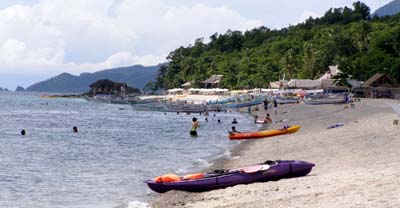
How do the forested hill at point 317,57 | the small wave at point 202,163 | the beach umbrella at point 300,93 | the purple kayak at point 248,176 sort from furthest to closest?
the forested hill at point 317,57 < the beach umbrella at point 300,93 < the small wave at point 202,163 < the purple kayak at point 248,176

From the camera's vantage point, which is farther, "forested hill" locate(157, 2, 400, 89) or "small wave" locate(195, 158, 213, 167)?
"forested hill" locate(157, 2, 400, 89)

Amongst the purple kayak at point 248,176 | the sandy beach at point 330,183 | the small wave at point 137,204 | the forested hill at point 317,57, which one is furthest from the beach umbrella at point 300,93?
the small wave at point 137,204

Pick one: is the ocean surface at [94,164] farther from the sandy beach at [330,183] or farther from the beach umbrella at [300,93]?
the beach umbrella at [300,93]

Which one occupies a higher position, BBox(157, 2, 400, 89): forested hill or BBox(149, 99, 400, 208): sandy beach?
BBox(157, 2, 400, 89): forested hill

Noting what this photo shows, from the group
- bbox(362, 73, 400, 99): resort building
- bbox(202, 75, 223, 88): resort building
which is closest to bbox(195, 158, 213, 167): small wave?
bbox(362, 73, 400, 99): resort building

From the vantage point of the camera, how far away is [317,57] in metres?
127

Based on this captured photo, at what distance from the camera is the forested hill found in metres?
105

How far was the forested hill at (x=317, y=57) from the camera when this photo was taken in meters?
105

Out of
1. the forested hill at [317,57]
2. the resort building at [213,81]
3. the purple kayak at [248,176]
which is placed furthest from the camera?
the resort building at [213,81]

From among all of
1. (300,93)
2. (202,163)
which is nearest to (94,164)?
(202,163)

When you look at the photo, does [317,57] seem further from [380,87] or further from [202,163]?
[202,163]

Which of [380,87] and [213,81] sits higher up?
[213,81]

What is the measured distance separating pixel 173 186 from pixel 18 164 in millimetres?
14201

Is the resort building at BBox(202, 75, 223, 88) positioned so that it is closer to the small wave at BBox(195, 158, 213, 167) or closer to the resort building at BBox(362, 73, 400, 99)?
the resort building at BBox(362, 73, 400, 99)
